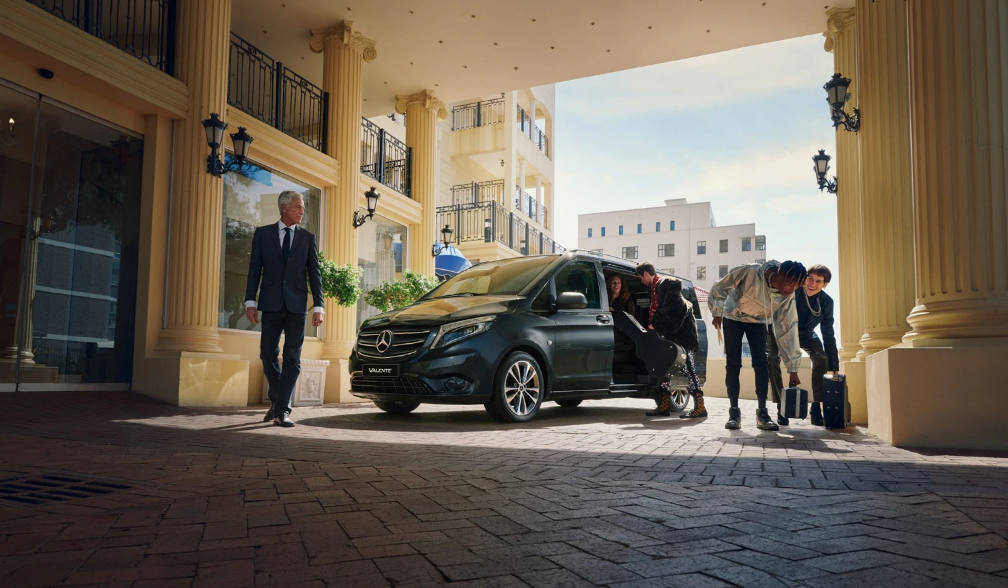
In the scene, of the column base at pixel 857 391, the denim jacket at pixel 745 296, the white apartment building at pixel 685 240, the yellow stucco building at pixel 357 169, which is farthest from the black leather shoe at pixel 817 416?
the white apartment building at pixel 685 240

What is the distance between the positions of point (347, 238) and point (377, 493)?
11.1 meters

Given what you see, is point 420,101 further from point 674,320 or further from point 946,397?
point 946,397

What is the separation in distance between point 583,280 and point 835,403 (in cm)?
306

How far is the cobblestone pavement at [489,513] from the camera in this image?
213 centimetres

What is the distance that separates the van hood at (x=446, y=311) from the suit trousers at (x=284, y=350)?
112cm

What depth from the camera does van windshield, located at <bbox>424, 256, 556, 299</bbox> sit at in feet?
27.0

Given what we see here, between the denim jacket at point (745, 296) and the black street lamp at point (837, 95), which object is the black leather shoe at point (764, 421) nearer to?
the denim jacket at point (745, 296)

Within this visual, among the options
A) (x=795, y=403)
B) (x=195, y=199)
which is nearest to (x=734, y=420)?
(x=795, y=403)

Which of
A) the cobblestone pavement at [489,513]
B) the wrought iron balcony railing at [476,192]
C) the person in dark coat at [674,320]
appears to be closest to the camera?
the cobblestone pavement at [489,513]

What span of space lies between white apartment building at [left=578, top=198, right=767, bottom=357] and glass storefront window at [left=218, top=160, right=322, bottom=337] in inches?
2742

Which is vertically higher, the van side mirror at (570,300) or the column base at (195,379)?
the van side mirror at (570,300)

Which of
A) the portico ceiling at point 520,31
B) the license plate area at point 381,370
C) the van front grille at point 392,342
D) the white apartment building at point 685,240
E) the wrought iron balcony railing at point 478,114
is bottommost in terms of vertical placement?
the license plate area at point 381,370

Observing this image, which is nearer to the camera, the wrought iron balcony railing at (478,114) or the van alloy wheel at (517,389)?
the van alloy wheel at (517,389)

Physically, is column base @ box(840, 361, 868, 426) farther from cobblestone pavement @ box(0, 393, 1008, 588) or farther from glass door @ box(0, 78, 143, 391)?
glass door @ box(0, 78, 143, 391)
